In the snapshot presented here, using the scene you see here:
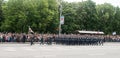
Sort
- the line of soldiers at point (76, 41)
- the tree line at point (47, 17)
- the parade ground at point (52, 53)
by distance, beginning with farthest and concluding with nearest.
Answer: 1. the tree line at point (47, 17)
2. the line of soldiers at point (76, 41)
3. the parade ground at point (52, 53)

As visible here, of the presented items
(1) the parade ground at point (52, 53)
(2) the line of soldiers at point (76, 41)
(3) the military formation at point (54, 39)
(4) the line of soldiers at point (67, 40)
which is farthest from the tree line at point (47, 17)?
(1) the parade ground at point (52, 53)

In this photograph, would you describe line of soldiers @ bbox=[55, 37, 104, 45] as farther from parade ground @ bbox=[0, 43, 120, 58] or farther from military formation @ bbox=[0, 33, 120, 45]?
parade ground @ bbox=[0, 43, 120, 58]

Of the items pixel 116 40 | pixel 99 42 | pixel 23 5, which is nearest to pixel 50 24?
pixel 23 5

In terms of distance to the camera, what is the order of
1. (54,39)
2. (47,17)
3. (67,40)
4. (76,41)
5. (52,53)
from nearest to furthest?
(52,53), (67,40), (76,41), (54,39), (47,17)

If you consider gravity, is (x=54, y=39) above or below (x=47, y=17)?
below

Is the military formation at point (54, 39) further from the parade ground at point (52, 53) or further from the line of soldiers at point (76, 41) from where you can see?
the parade ground at point (52, 53)

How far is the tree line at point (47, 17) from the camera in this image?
2721 inches

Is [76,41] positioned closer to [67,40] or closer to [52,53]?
[67,40]

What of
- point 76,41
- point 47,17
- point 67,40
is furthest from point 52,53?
point 47,17

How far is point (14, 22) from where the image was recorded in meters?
69.8

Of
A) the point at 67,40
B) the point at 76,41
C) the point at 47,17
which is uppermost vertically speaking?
the point at 47,17

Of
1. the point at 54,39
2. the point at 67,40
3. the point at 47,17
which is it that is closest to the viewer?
the point at 67,40

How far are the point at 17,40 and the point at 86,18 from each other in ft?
147

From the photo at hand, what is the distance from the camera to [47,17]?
69562 mm
